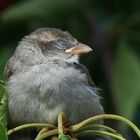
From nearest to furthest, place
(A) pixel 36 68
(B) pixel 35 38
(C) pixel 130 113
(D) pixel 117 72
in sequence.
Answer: (A) pixel 36 68 → (B) pixel 35 38 → (C) pixel 130 113 → (D) pixel 117 72

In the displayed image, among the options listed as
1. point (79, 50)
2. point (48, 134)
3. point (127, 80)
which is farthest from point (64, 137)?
point (127, 80)

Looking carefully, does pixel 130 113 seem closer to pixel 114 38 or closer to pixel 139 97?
pixel 139 97

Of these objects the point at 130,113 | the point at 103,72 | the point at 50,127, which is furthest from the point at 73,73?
the point at 103,72

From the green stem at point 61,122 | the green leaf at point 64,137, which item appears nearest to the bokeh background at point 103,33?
the green stem at point 61,122

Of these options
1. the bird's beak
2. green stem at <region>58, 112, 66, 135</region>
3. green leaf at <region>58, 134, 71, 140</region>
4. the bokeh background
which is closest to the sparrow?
the bird's beak

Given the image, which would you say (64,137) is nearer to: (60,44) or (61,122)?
(61,122)

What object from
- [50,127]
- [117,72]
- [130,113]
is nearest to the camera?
[50,127]
